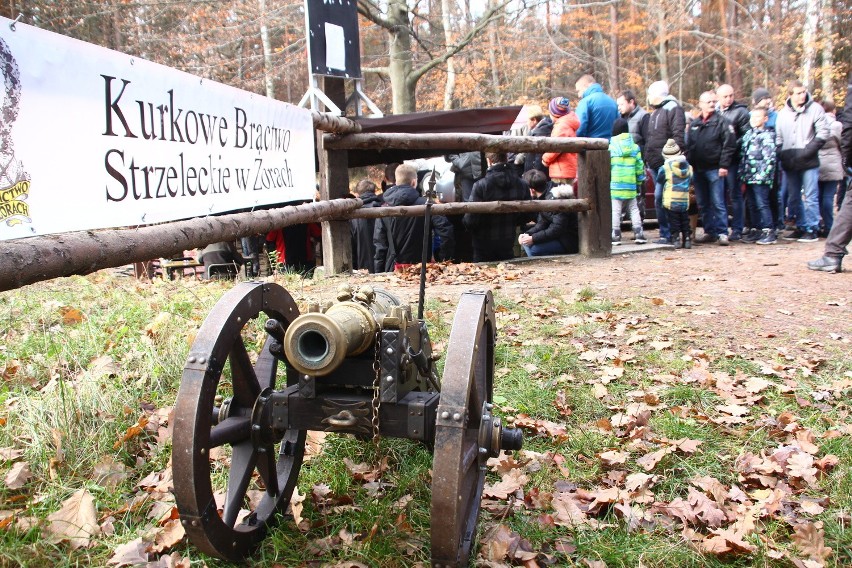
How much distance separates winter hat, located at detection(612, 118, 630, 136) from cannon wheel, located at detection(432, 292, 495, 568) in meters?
8.19

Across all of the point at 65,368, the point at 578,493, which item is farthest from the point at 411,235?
the point at 578,493

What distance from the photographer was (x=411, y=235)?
878 cm

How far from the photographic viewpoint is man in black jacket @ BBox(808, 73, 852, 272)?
702 centimetres

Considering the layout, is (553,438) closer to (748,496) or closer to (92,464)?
(748,496)

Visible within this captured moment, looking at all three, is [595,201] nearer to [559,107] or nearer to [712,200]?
[559,107]

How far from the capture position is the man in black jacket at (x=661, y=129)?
390 inches

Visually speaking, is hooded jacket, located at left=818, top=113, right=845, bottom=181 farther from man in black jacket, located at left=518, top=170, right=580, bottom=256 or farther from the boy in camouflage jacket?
man in black jacket, located at left=518, top=170, right=580, bottom=256

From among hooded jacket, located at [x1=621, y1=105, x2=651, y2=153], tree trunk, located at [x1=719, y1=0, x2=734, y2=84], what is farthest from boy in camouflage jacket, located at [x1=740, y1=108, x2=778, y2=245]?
tree trunk, located at [x1=719, y1=0, x2=734, y2=84]

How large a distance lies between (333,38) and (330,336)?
5.70 m

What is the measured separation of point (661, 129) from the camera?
10070 mm

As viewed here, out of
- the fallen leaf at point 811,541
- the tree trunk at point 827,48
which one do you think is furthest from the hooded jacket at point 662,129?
the tree trunk at point 827,48

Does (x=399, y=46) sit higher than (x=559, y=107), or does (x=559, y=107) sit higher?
(x=399, y=46)

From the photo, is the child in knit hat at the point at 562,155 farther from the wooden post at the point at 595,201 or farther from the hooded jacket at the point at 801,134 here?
→ the hooded jacket at the point at 801,134

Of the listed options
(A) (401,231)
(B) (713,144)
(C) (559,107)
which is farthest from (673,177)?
(A) (401,231)
